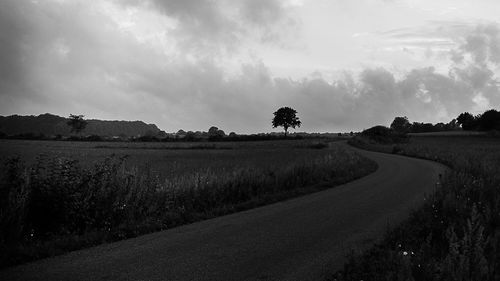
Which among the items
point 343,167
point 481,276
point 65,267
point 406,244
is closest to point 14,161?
point 65,267

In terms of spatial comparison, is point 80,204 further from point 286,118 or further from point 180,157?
point 286,118

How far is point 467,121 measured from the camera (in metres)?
156

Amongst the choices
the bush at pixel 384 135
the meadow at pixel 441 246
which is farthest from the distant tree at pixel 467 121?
the meadow at pixel 441 246

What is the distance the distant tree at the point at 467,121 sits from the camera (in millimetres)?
146837

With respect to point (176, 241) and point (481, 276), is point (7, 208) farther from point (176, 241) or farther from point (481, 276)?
point (481, 276)

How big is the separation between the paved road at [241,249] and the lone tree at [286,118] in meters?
134

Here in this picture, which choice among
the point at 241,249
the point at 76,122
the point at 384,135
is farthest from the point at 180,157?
the point at 76,122

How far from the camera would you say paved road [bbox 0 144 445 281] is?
6598 millimetres

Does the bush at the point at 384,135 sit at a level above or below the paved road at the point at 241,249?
above

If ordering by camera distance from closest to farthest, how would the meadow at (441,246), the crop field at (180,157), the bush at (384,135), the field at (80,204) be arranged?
the meadow at (441,246), the field at (80,204), the crop field at (180,157), the bush at (384,135)

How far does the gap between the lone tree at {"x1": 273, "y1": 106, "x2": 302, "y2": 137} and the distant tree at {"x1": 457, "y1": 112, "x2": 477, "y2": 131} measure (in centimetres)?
6745

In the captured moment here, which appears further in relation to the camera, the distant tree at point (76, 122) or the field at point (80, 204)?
the distant tree at point (76, 122)

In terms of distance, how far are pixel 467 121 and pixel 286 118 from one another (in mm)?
77017

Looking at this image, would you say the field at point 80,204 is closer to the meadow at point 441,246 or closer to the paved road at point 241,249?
the paved road at point 241,249
